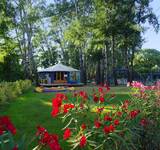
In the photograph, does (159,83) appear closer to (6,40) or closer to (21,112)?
(21,112)

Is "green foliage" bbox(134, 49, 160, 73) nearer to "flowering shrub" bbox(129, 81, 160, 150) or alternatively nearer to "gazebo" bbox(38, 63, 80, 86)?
"gazebo" bbox(38, 63, 80, 86)

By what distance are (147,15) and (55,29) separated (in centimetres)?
1652

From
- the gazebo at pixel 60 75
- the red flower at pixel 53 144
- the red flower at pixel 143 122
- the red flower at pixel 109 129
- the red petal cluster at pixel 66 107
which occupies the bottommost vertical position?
the red flower at pixel 143 122

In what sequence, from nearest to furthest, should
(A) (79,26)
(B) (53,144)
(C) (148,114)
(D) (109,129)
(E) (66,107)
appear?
(B) (53,144) < (D) (109,129) < (E) (66,107) < (C) (148,114) < (A) (79,26)

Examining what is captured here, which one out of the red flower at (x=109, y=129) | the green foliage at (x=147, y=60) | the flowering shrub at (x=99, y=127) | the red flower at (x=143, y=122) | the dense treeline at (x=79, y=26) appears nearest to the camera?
the red flower at (x=109, y=129)

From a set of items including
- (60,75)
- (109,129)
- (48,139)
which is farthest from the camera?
(60,75)

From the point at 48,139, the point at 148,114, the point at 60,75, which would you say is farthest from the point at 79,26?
the point at 48,139

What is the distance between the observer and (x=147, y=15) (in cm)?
3366

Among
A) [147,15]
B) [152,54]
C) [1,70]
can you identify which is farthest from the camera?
[152,54]

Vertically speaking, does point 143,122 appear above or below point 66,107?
below

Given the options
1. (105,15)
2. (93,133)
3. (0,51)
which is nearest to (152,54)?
(105,15)

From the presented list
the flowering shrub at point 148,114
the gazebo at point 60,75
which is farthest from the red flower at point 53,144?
the gazebo at point 60,75

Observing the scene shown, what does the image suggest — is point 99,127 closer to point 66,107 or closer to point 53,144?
point 66,107

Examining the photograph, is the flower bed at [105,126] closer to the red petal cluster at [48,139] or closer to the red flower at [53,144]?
the red petal cluster at [48,139]
